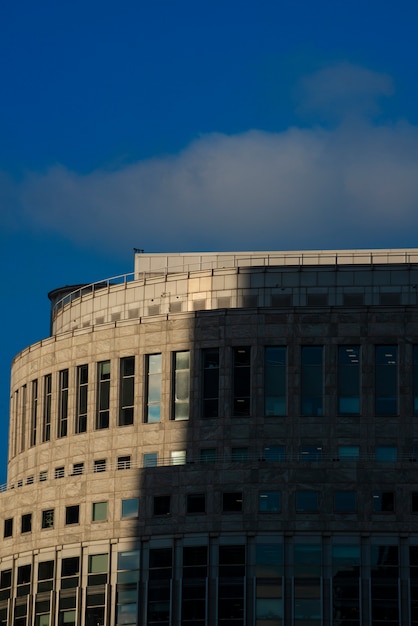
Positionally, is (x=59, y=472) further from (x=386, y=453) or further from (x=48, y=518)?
(x=386, y=453)

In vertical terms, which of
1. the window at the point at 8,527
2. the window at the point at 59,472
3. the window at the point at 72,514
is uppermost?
the window at the point at 59,472

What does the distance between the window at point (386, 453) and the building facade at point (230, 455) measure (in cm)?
9

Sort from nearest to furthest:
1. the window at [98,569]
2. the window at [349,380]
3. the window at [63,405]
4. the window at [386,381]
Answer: the window at [386,381]
the window at [349,380]
the window at [98,569]
the window at [63,405]

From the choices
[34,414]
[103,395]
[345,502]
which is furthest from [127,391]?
[345,502]

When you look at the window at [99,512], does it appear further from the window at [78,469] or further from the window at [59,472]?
the window at [59,472]

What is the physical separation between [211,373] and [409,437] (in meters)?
14.4

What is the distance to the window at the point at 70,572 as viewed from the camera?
13412 centimetres

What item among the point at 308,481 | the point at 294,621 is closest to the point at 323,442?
the point at 308,481

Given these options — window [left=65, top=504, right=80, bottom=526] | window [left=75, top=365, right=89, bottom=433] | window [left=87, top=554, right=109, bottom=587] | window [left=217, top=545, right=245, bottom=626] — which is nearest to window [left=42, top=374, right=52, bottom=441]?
window [left=75, top=365, right=89, bottom=433]

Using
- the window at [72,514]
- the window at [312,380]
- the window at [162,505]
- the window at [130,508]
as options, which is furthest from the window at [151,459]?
the window at [312,380]

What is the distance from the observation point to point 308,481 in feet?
421

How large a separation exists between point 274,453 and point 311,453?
2.52 m

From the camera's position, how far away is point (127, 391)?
452ft

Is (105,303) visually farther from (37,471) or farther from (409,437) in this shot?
(409,437)
